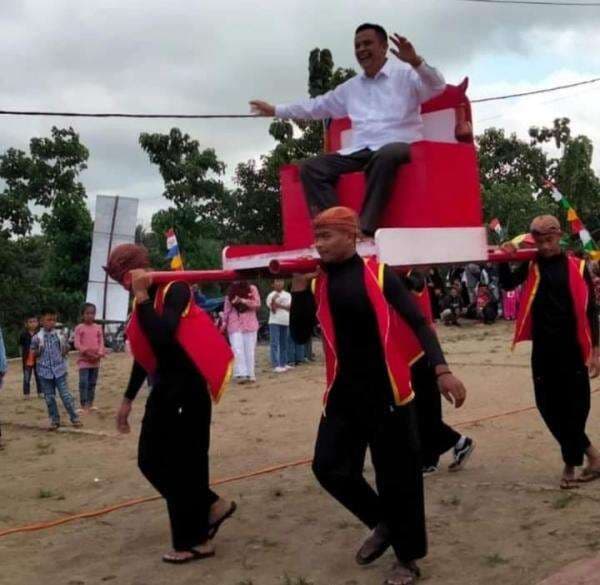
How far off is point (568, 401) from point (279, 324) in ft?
28.9

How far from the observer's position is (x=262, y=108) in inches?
232

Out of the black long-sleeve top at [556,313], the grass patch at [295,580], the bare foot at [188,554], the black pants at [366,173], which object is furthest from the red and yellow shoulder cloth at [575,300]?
the bare foot at [188,554]

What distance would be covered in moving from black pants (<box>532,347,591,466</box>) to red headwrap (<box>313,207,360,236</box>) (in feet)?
7.28

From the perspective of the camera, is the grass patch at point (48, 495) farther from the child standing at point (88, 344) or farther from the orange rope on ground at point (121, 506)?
the child standing at point (88, 344)

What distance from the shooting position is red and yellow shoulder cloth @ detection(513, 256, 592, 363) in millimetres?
5863

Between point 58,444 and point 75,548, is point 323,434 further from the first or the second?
point 58,444

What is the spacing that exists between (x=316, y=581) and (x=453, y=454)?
2.38 meters

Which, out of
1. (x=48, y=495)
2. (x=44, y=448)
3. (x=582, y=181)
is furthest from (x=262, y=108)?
(x=582, y=181)

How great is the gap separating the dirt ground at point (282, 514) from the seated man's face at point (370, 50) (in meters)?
2.68

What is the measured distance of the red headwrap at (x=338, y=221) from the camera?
14.2 ft

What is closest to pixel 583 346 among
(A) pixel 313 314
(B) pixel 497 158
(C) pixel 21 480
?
(A) pixel 313 314

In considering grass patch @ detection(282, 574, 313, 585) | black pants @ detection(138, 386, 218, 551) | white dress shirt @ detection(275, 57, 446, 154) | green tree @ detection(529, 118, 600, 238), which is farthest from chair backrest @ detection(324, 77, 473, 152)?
green tree @ detection(529, 118, 600, 238)

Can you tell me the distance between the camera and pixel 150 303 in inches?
190

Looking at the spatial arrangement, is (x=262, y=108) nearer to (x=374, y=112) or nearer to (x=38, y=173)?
(x=374, y=112)
